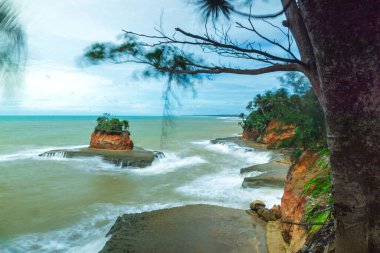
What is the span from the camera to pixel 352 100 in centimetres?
160

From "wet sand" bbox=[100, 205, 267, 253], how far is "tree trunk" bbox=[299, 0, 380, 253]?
5.03m

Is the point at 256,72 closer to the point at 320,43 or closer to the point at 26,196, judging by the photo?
the point at 320,43

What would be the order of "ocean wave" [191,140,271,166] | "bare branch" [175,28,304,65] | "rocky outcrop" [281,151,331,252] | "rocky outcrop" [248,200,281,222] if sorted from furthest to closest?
Result: 1. "ocean wave" [191,140,271,166]
2. "rocky outcrop" [248,200,281,222]
3. "rocky outcrop" [281,151,331,252]
4. "bare branch" [175,28,304,65]

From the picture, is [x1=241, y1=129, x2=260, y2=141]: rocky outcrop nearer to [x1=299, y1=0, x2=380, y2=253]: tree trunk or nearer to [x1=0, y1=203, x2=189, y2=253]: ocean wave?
[x1=0, y1=203, x2=189, y2=253]: ocean wave

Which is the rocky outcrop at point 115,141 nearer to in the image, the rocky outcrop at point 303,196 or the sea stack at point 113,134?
the sea stack at point 113,134

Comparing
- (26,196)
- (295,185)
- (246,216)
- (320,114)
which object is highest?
(320,114)

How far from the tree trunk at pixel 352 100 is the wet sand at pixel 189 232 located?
5028 mm

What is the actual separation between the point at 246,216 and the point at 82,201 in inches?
279

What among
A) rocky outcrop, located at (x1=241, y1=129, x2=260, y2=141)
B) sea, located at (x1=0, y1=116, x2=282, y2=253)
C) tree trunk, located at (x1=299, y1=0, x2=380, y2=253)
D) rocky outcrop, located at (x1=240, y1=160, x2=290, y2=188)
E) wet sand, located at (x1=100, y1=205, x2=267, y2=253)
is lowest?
sea, located at (x1=0, y1=116, x2=282, y2=253)

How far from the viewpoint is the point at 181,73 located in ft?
8.21

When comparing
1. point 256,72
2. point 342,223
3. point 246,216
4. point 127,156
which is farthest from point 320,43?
point 127,156

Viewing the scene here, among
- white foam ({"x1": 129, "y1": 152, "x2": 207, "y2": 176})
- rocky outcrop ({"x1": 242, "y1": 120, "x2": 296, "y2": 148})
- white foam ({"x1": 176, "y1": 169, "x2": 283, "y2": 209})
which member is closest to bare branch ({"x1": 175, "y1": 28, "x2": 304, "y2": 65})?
white foam ({"x1": 176, "y1": 169, "x2": 283, "y2": 209})

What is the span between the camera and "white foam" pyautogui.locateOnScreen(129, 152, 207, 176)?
18.3m

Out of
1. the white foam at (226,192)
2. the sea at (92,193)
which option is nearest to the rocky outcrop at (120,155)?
the sea at (92,193)
